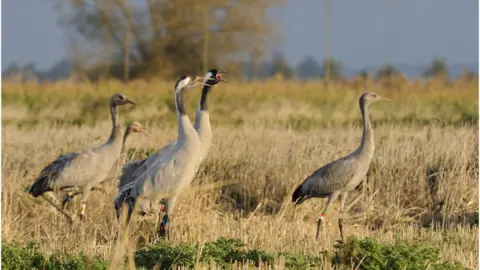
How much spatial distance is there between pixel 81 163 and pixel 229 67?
1690 centimetres

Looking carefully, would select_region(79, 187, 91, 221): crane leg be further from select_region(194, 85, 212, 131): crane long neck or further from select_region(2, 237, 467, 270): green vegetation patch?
select_region(2, 237, 467, 270): green vegetation patch

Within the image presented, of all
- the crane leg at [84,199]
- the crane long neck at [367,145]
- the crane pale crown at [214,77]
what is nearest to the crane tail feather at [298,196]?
the crane long neck at [367,145]

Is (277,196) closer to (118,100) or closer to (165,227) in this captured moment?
(118,100)

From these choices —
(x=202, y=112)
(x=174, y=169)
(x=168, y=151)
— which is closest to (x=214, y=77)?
(x=202, y=112)

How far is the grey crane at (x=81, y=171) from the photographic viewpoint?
9.82 meters

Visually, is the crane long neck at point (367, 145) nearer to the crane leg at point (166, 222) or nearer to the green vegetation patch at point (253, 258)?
the crane leg at point (166, 222)

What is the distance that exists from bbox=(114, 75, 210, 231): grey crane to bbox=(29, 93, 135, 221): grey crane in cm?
175

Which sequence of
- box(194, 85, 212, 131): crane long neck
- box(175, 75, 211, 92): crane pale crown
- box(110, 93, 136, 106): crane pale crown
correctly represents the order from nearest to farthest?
box(175, 75, 211, 92): crane pale crown, box(194, 85, 212, 131): crane long neck, box(110, 93, 136, 106): crane pale crown

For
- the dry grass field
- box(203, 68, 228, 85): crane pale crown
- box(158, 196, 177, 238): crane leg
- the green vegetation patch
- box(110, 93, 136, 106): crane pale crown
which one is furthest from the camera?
box(110, 93, 136, 106): crane pale crown

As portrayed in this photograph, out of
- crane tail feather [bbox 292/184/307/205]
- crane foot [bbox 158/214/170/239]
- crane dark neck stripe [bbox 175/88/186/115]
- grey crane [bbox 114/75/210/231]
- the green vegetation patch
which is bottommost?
crane foot [bbox 158/214/170/239]

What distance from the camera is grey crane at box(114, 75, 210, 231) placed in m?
7.84

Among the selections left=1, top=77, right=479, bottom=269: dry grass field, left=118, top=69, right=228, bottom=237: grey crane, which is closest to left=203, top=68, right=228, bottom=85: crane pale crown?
left=118, top=69, right=228, bottom=237: grey crane

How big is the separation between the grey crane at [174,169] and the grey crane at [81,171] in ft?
5.73

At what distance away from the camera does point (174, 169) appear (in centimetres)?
791
